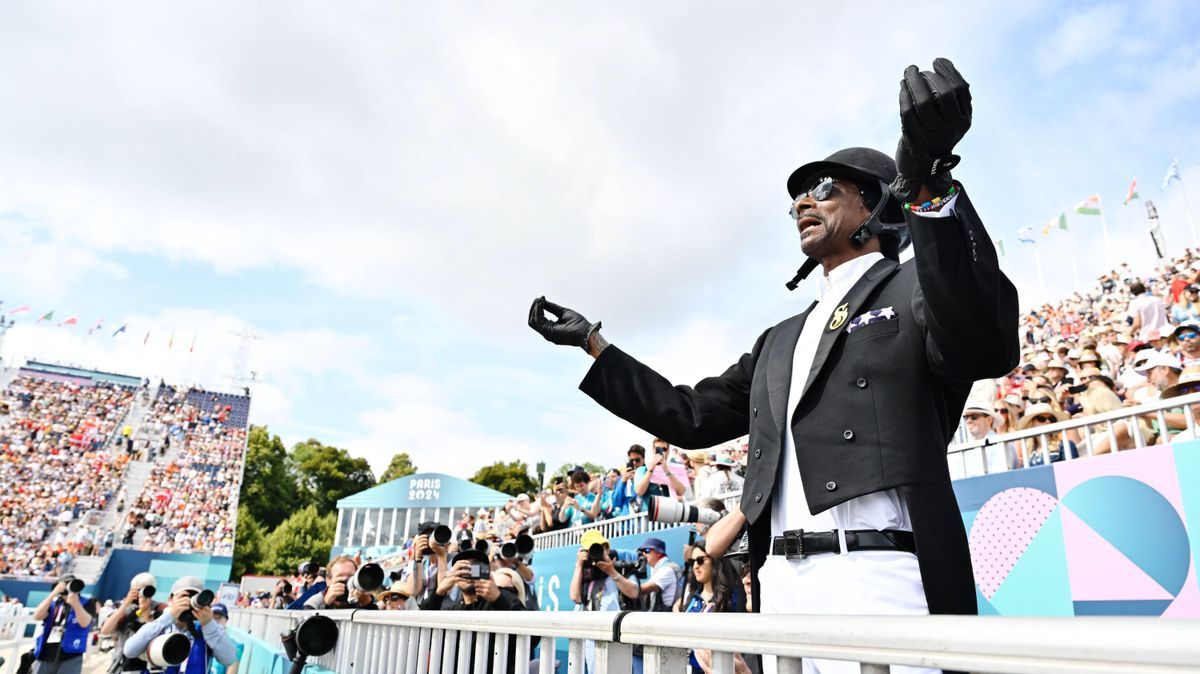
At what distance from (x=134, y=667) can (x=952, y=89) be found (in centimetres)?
692

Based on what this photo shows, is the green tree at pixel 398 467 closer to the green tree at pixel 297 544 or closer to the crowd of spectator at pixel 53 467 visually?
the green tree at pixel 297 544

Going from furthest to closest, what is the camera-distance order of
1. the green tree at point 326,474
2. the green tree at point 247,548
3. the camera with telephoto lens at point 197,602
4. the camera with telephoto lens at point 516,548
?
the green tree at point 326,474
the green tree at point 247,548
the camera with telephoto lens at point 197,602
the camera with telephoto lens at point 516,548

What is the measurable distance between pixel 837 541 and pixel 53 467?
45.4 metres

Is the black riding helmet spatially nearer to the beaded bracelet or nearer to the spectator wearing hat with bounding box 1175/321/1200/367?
the beaded bracelet

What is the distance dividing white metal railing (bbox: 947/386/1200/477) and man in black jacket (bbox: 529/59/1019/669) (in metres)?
4.06

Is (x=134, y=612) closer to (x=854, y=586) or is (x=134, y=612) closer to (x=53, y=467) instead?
(x=854, y=586)

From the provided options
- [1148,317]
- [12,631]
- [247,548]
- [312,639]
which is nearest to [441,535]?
[312,639]

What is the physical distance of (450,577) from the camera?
15.1ft

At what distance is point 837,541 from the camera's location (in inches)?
65.7

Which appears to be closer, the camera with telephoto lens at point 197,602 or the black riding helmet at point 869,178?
the black riding helmet at point 869,178

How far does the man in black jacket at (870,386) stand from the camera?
150 cm

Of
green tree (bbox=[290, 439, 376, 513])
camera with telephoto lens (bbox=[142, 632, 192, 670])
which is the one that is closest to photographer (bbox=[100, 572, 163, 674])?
camera with telephoto lens (bbox=[142, 632, 192, 670])

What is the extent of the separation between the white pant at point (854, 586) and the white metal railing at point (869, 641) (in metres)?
0.20

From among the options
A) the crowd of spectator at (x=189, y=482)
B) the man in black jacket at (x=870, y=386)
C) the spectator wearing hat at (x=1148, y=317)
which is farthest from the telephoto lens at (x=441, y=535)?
the crowd of spectator at (x=189, y=482)
